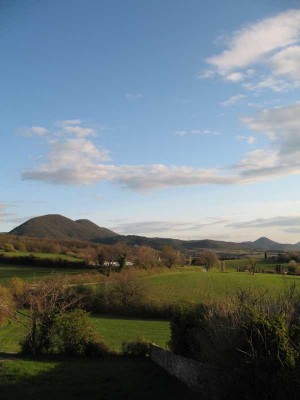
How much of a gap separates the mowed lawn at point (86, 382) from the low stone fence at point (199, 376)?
0.26 metres

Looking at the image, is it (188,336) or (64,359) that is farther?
(64,359)

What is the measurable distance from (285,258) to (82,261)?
2853 inches

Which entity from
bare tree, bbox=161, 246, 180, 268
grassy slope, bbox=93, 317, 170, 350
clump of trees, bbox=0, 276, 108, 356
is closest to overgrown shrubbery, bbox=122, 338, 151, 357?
clump of trees, bbox=0, 276, 108, 356

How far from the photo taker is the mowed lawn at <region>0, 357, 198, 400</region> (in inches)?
501

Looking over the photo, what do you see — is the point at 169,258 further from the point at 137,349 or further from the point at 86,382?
the point at 86,382

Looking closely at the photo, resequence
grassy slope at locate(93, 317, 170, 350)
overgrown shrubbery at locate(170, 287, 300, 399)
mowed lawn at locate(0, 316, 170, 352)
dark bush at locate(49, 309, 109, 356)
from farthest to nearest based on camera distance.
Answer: grassy slope at locate(93, 317, 170, 350)
mowed lawn at locate(0, 316, 170, 352)
dark bush at locate(49, 309, 109, 356)
overgrown shrubbery at locate(170, 287, 300, 399)

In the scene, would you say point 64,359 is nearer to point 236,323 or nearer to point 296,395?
point 236,323

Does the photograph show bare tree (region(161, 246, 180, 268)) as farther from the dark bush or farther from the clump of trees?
the dark bush

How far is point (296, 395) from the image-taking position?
8.70m

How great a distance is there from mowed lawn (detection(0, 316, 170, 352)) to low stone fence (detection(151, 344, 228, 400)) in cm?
1875

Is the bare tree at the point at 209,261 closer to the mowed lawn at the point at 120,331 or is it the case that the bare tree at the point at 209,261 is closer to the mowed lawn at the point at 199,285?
the mowed lawn at the point at 199,285

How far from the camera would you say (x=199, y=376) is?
1164 cm

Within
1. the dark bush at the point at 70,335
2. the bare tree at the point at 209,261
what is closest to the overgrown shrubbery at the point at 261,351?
the dark bush at the point at 70,335

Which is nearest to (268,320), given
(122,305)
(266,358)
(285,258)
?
(266,358)
